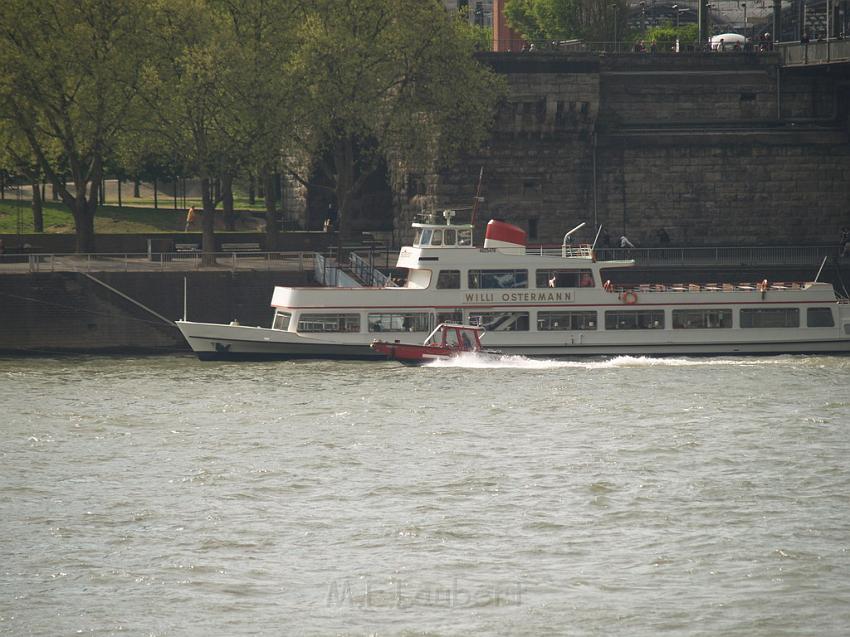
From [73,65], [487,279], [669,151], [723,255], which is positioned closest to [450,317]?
[487,279]

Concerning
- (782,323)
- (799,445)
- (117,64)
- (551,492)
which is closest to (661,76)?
(782,323)

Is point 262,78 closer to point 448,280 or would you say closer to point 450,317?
point 448,280

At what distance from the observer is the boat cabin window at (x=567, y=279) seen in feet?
172

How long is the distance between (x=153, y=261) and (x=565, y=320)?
1700 cm

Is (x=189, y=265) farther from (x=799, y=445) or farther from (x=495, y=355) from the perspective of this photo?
(x=799, y=445)

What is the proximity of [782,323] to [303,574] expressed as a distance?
1139 inches

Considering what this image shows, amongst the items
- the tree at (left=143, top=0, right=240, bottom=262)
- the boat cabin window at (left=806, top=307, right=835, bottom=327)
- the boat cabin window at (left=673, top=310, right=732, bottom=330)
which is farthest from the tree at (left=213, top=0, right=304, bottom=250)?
the boat cabin window at (left=806, top=307, right=835, bottom=327)

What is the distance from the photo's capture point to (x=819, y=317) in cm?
5362

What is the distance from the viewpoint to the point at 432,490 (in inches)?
1351

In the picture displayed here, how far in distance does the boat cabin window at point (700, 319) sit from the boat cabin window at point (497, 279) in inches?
204

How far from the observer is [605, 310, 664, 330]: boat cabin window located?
173 feet

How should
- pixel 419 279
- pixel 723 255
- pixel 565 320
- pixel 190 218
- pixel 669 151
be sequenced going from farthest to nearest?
pixel 190 218, pixel 669 151, pixel 723 255, pixel 419 279, pixel 565 320

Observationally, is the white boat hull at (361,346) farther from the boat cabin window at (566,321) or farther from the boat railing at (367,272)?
the boat railing at (367,272)

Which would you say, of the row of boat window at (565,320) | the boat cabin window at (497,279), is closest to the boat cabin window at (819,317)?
the row of boat window at (565,320)
